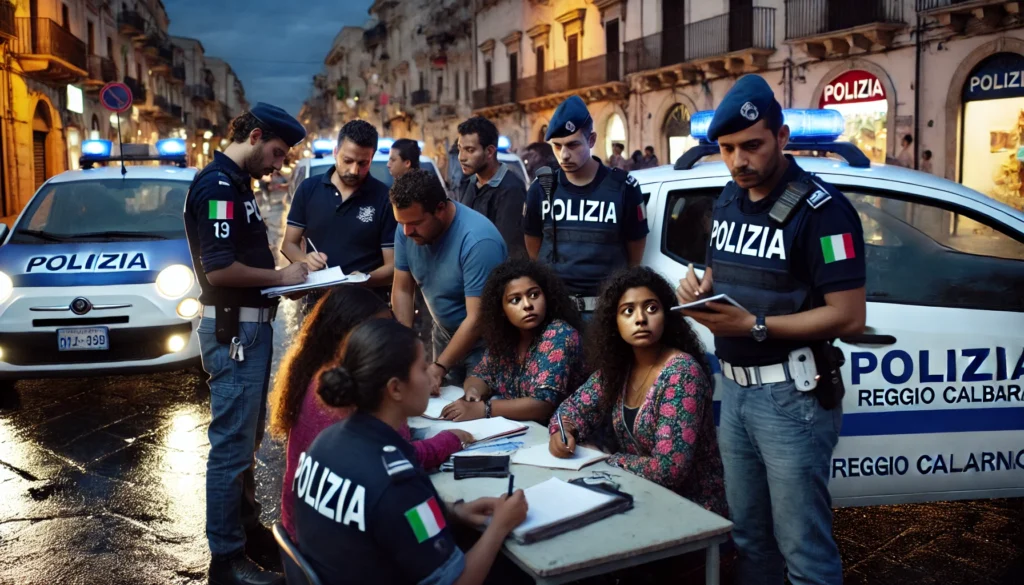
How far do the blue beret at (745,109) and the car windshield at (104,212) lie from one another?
16.6 feet

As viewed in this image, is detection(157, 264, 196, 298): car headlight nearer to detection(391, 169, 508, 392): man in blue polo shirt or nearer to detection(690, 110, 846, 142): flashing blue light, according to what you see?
detection(391, 169, 508, 392): man in blue polo shirt

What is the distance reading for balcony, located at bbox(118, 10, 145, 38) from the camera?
40938mm

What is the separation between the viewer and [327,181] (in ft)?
15.8

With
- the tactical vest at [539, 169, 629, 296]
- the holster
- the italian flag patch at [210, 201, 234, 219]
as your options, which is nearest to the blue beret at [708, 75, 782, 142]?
the holster

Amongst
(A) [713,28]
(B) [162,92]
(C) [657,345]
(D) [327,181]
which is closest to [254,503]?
(D) [327,181]

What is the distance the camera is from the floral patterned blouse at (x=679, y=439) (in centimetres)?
290

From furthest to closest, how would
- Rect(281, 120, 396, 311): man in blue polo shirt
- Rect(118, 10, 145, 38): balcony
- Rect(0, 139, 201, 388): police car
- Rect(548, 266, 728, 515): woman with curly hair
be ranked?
Rect(118, 10, 145, 38): balcony → Rect(0, 139, 201, 388): police car → Rect(281, 120, 396, 311): man in blue polo shirt → Rect(548, 266, 728, 515): woman with curly hair

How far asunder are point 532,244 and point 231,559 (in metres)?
2.02

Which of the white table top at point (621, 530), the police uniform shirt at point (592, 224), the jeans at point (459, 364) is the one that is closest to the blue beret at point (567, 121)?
the police uniform shirt at point (592, 224)

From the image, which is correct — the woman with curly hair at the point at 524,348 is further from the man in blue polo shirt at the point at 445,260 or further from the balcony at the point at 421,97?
the balcony at the point at 421,97

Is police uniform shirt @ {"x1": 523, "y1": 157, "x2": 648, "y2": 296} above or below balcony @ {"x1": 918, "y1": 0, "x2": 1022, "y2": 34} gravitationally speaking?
below

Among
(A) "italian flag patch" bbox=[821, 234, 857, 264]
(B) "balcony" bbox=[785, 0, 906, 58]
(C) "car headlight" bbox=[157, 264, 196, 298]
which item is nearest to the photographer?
(A) "italian flag patch" bbox=[821, 234, 857, 264]

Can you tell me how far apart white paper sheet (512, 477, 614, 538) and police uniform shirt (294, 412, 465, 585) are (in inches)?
9.0

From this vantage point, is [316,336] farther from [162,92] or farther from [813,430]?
[162,92]
